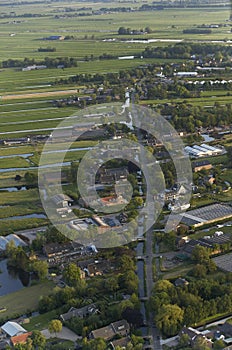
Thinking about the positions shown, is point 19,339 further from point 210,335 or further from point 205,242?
point 205,242

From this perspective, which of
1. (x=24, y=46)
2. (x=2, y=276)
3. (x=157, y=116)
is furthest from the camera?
(x=24, y=46)

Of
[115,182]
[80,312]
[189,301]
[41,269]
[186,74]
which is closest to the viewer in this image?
[189,301]

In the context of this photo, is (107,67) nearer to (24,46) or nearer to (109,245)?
(24,46)

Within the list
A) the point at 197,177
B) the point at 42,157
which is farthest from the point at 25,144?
the point at 197,177

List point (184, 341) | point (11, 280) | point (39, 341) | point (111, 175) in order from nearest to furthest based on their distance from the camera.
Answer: point (184, 341), point (39, 341), point (11, 280), point (111, 175)

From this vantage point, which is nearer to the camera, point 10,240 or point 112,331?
point 112,331

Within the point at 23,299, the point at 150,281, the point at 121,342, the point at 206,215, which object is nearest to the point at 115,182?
the point at 206,215

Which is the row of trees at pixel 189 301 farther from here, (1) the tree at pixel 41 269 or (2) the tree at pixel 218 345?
(1) the tree at pixel 41 269

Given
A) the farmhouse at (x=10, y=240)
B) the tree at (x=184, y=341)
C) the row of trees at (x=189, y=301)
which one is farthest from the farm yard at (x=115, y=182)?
the tree at (x=184, y=341)

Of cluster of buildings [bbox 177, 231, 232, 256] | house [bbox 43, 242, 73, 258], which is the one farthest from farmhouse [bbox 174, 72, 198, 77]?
house [bbox 43, 242, 73, 258]
